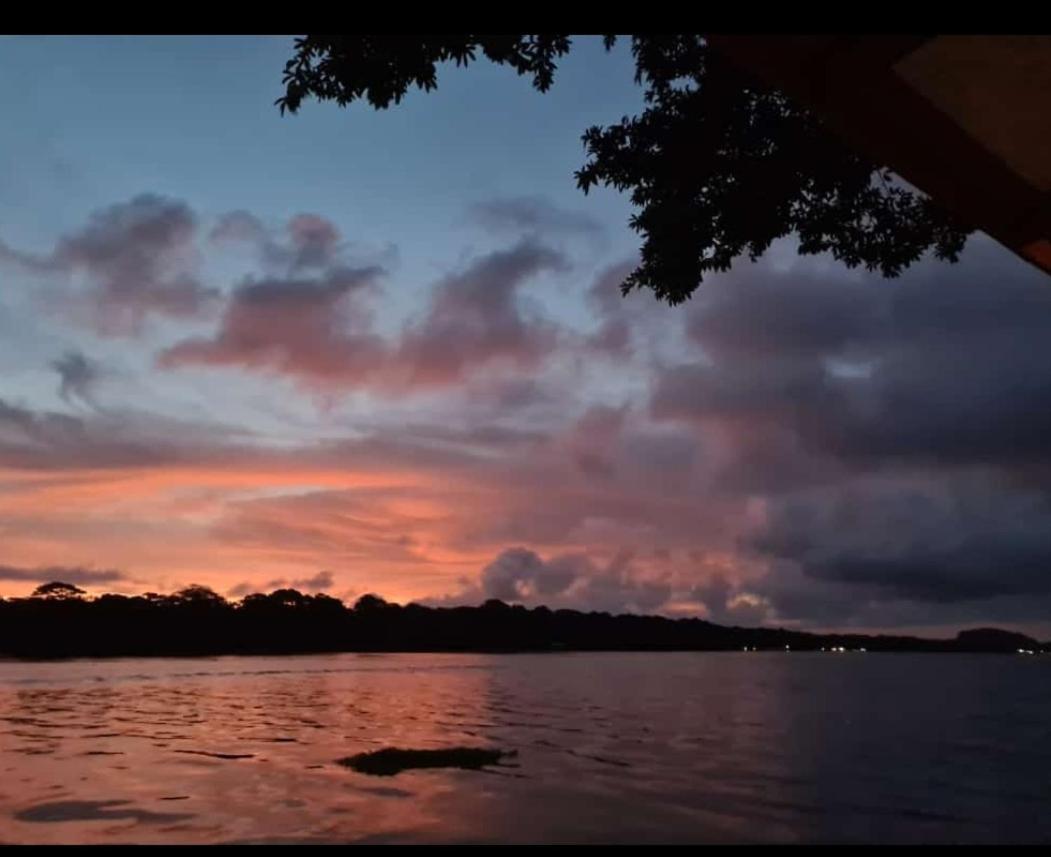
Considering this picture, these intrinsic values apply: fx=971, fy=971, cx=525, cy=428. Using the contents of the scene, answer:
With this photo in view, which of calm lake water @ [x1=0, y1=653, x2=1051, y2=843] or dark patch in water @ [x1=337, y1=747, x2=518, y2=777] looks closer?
calm lake water @ [x1=0, y1=653, x2=1051, y2=843]

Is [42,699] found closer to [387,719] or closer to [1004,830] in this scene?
[387,719]

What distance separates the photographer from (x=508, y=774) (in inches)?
1357

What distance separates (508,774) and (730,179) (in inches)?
1101

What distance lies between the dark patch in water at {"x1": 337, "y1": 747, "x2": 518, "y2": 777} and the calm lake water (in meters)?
1.02

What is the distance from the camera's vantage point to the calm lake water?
2422 cm

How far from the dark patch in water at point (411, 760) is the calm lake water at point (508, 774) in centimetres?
102

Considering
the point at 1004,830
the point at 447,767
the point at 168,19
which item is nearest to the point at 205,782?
the point at 447,767

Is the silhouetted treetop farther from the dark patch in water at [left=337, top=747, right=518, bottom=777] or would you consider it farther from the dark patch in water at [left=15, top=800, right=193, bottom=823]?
the dark patch in water at [left=337, top=747, right=518, bottom=777]

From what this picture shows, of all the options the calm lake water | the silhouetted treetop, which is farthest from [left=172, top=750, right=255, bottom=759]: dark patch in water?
the silhouetted treetop

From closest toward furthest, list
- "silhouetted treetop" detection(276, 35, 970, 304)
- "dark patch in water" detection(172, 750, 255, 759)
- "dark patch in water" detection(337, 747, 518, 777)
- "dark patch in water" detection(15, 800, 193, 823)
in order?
1. "silhouetted treetop" detection(276, 35, 970, 304)
2. "dark patch in water" detection(15, 800, 193, 823)
3. "dark patch in water" detection(337, 747, 518, 777)
4. "dark patch in water" detection(172, 750, 255, 759)

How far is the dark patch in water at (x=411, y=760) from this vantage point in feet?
110

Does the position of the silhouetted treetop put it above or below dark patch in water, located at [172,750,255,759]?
above

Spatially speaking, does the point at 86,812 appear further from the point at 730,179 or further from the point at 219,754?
the point at 730,179

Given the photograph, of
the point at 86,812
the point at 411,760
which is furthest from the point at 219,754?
the point at 86,812
